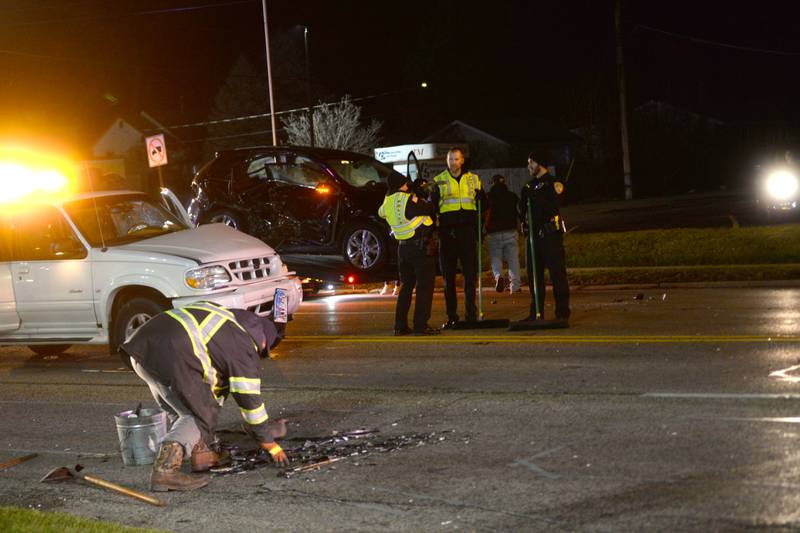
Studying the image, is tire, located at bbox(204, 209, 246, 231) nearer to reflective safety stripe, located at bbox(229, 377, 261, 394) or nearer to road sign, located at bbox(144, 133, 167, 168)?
road sign, located at bbox(144, 133, 167, 168)

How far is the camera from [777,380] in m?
8.70

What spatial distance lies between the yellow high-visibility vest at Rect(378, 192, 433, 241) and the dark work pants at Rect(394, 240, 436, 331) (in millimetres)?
155

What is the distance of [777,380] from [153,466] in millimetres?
5037

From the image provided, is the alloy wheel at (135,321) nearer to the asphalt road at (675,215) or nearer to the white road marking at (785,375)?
the white road marking at (785,375)

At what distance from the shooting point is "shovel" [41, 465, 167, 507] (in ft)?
22.2

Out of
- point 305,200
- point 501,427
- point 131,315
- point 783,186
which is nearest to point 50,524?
point 501,427

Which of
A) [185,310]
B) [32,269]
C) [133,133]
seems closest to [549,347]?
[185,310]

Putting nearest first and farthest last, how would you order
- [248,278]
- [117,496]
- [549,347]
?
1. [117,496]
2. [549,347]
3. [248,278]

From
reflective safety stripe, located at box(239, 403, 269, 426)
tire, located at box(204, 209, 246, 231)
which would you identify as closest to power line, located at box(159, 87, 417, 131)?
tire, located at box(204, 209, 246, 231)

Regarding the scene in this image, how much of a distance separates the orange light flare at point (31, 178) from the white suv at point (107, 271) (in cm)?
25

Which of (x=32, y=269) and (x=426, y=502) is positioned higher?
(x=32, y=269)

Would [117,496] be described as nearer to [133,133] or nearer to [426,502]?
[426,502]

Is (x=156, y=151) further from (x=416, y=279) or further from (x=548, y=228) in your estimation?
(x=548, y=228)

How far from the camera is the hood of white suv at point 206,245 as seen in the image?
38.9ft
